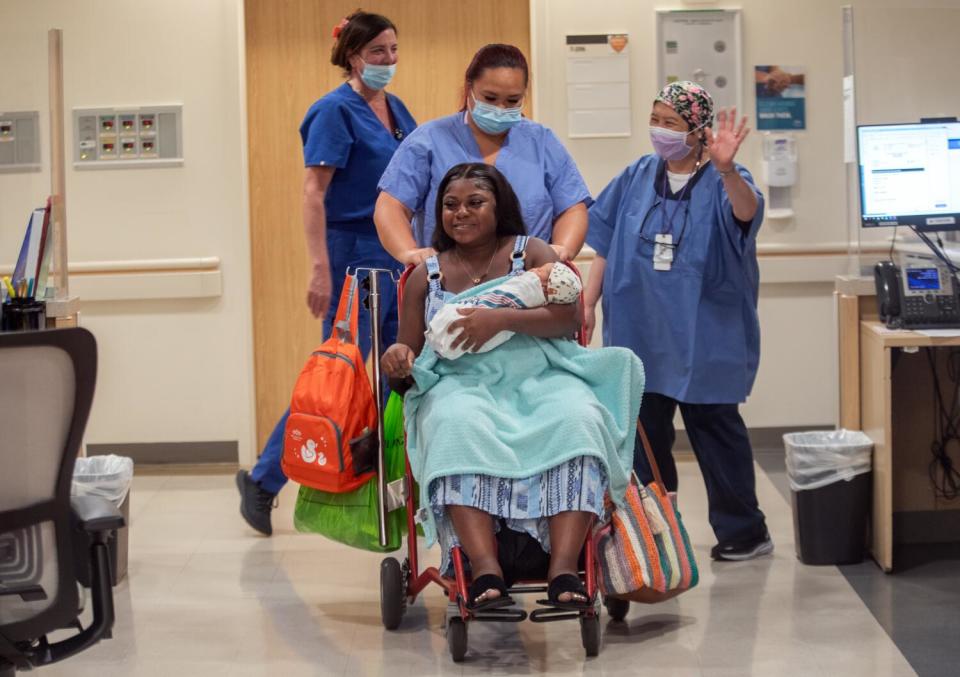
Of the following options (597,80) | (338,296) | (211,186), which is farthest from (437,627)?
(597,80)

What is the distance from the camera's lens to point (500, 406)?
3.55 m

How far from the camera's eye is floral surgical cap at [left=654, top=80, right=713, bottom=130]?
Answer: 13.6 feet

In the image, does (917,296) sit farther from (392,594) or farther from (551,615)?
(392,594)

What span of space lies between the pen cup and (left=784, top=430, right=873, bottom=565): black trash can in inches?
87.7

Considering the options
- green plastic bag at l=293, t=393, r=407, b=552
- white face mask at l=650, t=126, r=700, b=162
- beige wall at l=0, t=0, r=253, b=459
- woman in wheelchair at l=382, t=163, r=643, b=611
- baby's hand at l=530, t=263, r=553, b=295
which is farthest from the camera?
beige wall at l=0, t=0, r=253, b=459

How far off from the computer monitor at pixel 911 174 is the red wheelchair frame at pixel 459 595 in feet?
3.91

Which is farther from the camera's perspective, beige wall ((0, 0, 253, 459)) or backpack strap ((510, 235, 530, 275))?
Result: beige wall ((0, 0, 253, 459))

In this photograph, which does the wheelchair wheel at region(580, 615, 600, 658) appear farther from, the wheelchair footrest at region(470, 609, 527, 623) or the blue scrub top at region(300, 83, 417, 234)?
the blue scrub top at region(300, 83, 417, 234)

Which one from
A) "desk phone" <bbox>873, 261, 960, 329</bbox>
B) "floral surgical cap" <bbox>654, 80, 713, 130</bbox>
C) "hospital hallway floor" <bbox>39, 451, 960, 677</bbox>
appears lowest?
"hospital hallway floor" <bbox>39, 451, 960, 677</bbox>

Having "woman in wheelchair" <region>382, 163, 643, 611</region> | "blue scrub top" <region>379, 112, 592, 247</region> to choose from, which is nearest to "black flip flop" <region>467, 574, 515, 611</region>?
"woman in wheelchair" <region>382, 163, 643, 611</region>

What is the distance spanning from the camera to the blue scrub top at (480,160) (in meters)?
3.92

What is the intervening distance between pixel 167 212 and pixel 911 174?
118 inches

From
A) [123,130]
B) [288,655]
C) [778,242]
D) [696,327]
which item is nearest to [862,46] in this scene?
[696,327]

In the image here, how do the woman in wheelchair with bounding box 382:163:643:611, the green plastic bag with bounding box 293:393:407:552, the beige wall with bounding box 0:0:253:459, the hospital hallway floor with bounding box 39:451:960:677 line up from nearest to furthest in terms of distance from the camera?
1. the woman in wheelchair with bounding box 382:163:643:611
2. the hospital hallway floor with bounding box 39:451:960:677
3. the green plastic bag with bounding box 293:393:407:552
4. the beige wall with bounding box 0:0:253:459
